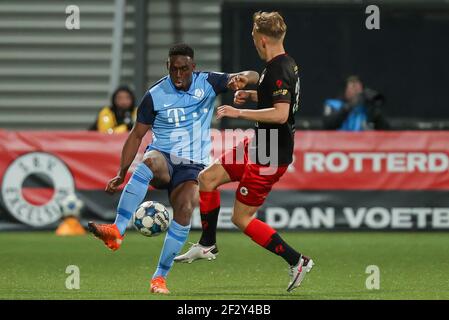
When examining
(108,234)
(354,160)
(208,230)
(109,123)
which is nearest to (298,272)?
(208,230)

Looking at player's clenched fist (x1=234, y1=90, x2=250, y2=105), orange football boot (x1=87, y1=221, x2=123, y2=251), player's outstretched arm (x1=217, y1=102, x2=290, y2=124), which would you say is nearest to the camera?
player's outstretched arm (x1=217, y1=102, x2=290, y2=124)

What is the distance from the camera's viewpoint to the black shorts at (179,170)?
10211 mm

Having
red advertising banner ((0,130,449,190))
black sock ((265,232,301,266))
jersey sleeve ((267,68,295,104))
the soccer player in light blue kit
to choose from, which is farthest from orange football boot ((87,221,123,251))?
red advertising banner ((0,130,449,190))

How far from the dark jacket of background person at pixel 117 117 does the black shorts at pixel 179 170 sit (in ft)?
21.9

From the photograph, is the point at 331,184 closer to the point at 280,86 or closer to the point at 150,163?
the point at 150,163

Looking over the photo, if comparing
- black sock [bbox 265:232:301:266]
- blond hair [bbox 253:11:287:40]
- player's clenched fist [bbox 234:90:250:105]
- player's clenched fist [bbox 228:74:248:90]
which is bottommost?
black sock [bbox 265:232:301:266]

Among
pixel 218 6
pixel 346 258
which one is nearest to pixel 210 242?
pixel 346 258

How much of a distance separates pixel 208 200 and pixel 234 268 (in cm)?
177

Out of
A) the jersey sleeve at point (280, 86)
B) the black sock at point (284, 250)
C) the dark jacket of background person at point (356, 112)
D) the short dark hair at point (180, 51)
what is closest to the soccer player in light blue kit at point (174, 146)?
the short dark hair at point (180, 51)

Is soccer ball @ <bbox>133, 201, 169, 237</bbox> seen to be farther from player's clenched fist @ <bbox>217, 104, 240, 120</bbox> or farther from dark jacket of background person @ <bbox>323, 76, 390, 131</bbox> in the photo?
dark jacket of background person @ <bbox>323, 76, 390, 131</bbox>

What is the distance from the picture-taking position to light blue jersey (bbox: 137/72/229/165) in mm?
10273

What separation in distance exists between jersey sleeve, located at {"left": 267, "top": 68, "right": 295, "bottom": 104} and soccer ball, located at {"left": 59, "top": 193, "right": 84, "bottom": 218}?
271 inches

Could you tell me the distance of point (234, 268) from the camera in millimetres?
12016

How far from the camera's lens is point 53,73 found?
20188mm
